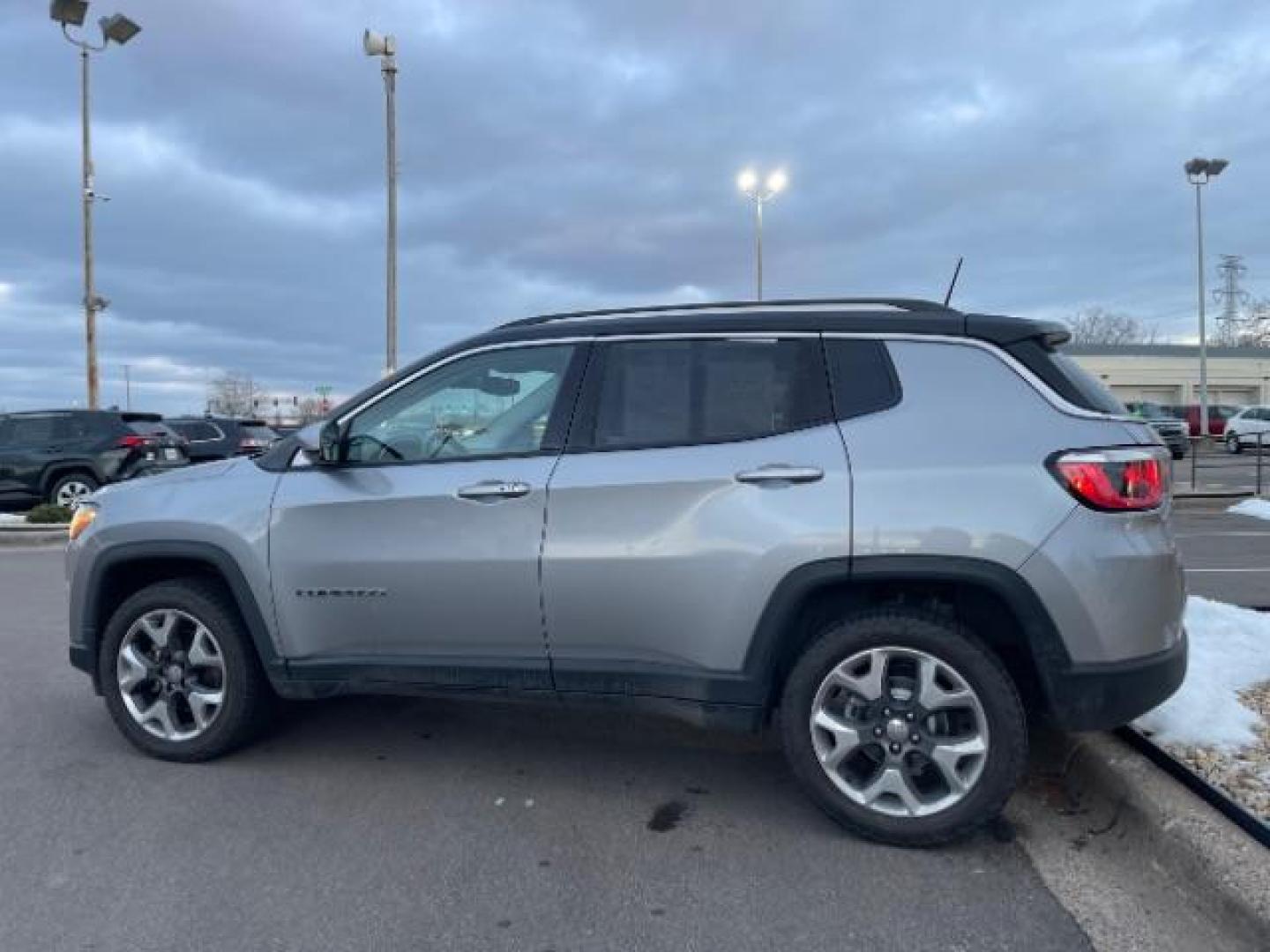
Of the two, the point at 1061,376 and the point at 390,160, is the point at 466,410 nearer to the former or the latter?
the point at 1061,376

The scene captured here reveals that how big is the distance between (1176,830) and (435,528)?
2.77 metres

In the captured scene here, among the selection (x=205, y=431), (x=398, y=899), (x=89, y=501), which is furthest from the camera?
(x=205, y=431)

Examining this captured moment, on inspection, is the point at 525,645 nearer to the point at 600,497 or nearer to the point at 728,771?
the point at 600,497

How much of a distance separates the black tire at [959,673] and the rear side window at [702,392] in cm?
78

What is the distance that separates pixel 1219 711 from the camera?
425 cm

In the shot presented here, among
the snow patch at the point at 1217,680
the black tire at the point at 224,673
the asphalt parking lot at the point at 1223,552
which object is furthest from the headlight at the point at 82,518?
the asphalt parking lot at the point at 1223,552

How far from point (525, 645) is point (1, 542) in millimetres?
11856

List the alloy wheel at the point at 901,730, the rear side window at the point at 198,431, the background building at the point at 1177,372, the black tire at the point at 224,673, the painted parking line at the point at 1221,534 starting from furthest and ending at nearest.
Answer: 1. the background building at the point at 1177,372
2. the rear side window at the point at 198,431
3. the painted parking line at the point at 1221,534
4. the black tire at the point at 224,673
5. the alloy wheel at the point at 901,730

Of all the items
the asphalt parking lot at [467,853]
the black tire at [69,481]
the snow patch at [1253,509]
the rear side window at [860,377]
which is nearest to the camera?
the asphalt parking lot at [467,853]

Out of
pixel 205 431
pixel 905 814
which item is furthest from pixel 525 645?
pixel 205 431

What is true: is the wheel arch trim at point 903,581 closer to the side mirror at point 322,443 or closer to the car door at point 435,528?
the car door at point 435,528

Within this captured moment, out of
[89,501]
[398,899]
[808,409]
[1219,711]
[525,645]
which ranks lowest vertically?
[398,899]

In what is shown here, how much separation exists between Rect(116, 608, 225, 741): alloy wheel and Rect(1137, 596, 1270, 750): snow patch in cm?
389

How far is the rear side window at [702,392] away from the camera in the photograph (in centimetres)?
378
